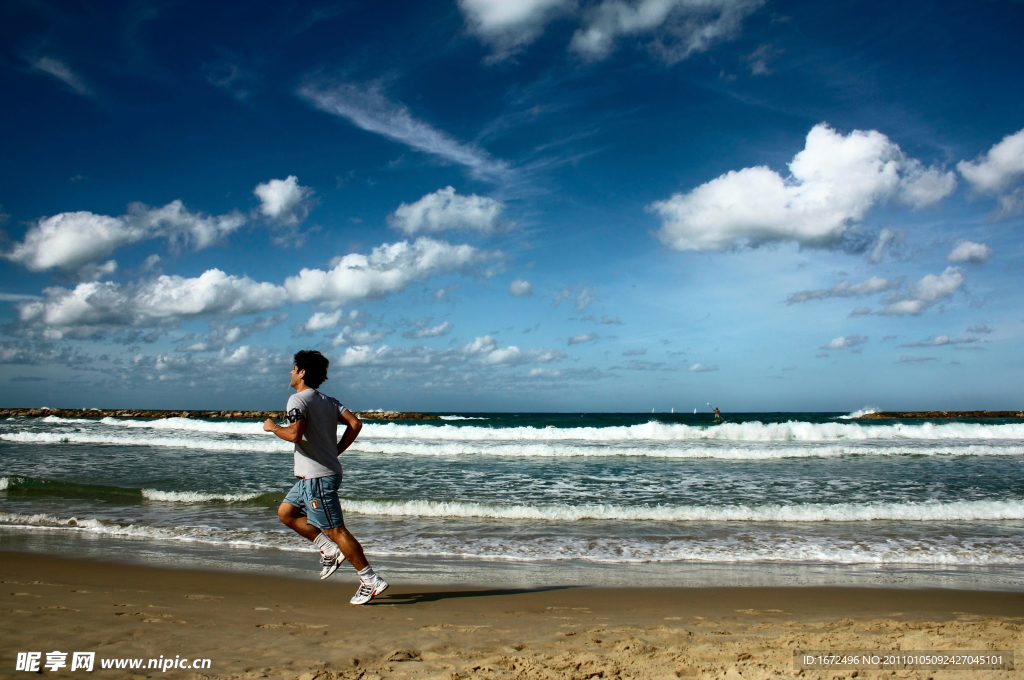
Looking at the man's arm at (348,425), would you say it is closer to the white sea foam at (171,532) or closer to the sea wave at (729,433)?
the white sea foam at (171,532)

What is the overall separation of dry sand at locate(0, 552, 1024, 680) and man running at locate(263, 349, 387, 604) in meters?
0.63

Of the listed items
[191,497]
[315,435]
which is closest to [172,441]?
[191,497]

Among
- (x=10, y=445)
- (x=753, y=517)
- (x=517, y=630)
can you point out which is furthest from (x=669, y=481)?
(x=10, y=445)

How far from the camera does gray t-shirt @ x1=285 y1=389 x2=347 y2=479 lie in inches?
187

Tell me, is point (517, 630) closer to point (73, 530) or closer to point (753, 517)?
point (753, 517)

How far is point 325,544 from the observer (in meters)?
5.01

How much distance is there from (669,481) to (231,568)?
1078 cm

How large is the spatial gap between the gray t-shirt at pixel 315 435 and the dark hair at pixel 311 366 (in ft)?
0.36

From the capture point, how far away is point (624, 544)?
813 cm

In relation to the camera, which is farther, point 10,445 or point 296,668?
point 10,445

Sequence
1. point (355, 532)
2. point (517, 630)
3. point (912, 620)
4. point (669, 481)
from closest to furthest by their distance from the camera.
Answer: point (517, 630)
point (912, 620)
point (355, 532)
point (669, 481)

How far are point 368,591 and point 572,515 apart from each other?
583cm

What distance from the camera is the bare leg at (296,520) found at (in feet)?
15.9

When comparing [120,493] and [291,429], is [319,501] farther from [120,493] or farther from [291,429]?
[120,493]
